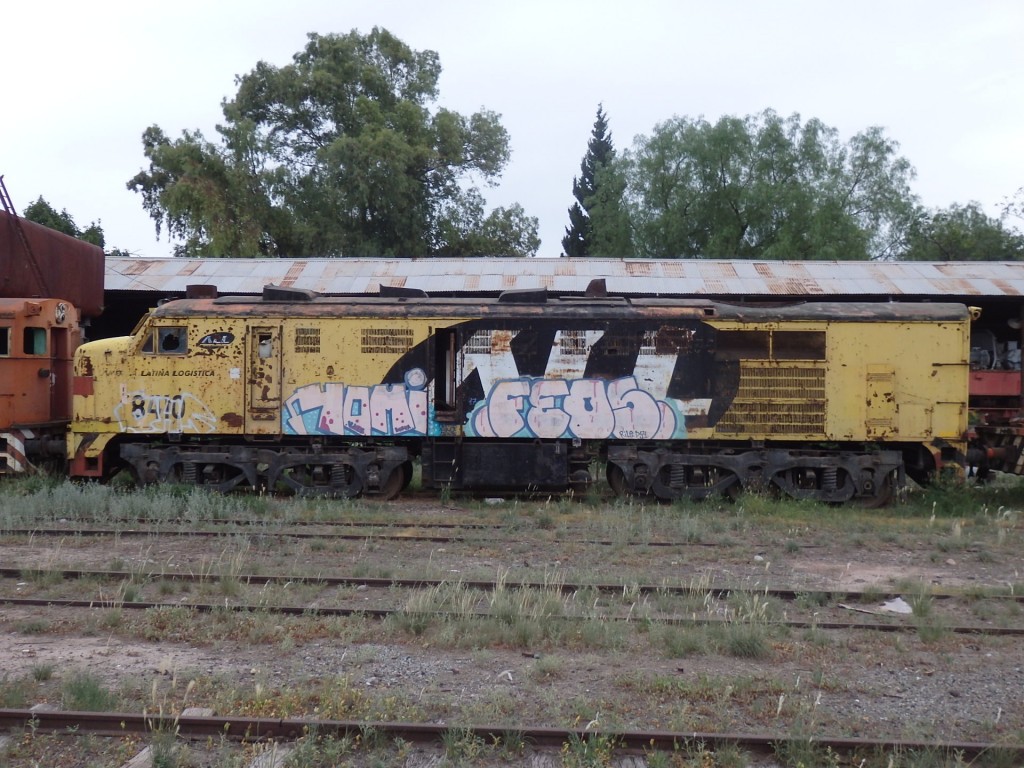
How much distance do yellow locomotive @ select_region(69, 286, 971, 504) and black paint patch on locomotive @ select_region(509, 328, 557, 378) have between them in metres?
0.02

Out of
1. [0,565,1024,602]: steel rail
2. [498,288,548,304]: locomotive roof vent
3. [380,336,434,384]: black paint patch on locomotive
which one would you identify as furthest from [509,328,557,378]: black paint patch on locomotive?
[0,565,1024,602]: steel rail

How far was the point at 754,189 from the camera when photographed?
1596 inches

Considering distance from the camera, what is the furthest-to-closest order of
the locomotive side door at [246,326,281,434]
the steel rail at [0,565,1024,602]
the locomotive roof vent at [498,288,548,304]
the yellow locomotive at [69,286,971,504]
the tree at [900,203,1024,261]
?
1. the tree at [900,203,1024,261]
2. the locomotive roof vent at [498,288,548,304]
3. the locomotive side door at [246,326,281,434]
4. the yellow locomotive at [69,286,971,504]
5. the steel rail at [0,565,1024,602]

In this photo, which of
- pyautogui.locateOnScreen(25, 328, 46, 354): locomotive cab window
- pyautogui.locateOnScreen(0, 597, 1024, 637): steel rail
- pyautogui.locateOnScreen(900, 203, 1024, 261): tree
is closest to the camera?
pyautogui.locateOnScreen(0, 597, 1024, 637): steel rail

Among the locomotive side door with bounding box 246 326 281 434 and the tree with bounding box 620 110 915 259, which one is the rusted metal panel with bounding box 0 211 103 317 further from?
the tree with bounding box 620 110 915 259

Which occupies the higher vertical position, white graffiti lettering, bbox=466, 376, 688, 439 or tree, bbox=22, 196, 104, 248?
tree, bbox=22, 196, 104, 248

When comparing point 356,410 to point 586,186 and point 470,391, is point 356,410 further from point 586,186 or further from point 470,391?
point 586,186

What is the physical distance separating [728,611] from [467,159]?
119ft

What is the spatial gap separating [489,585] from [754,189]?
35873mm

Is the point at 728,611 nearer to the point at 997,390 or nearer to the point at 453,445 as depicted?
the point at 453,445

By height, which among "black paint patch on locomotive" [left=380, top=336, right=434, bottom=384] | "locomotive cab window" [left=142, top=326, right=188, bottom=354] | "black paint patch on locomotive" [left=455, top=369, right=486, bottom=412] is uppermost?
"locomotive cab window" [left=142, top=326, right=188, bottom=354]

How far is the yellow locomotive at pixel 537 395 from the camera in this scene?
1352 cm

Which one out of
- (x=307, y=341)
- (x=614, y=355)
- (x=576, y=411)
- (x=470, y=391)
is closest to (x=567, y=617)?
(x=576, y=411)

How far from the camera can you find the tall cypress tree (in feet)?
218
